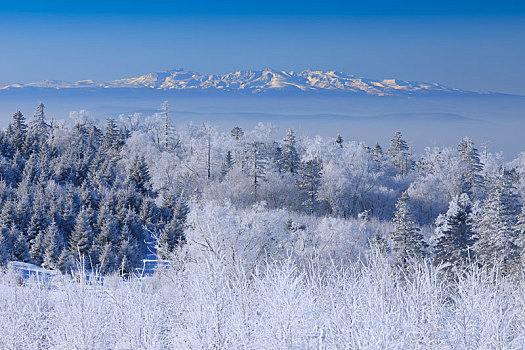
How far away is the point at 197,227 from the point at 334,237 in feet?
51.5

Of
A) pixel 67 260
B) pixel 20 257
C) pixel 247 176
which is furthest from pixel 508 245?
pixel 247 176

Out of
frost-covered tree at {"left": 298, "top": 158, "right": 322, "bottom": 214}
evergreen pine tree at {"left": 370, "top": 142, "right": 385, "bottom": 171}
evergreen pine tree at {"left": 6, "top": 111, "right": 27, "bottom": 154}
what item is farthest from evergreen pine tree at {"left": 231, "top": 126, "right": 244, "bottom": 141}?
evergreen pine tree at {"left": 6, "top": 111, "right": 27, "bottom": 154}

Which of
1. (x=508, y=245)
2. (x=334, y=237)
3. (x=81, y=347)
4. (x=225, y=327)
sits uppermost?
(x=225, y=327)

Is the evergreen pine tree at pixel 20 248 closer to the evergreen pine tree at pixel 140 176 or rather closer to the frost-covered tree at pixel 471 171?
the evergreen pine tree at pixel 140 176

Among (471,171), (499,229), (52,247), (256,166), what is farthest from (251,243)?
(471,171)

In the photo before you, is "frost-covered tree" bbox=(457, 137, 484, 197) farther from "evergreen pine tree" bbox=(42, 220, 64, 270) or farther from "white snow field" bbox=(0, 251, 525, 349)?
"white snow field" bbox=(0, 251, 525, 349)

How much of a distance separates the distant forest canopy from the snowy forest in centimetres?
19

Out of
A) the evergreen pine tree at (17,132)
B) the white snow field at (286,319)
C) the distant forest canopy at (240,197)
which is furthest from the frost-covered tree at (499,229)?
the evergreen pine tree at (17,132)

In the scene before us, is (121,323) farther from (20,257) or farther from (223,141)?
(223,141)

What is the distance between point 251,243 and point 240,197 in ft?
97.4

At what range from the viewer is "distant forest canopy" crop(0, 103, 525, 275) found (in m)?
34.9

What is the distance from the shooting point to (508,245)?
32.8 meters

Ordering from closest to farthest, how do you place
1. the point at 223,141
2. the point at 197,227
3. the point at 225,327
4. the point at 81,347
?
the point at 225,327 → the point at 81,347 → the point at 197,227 → the point at 223,141

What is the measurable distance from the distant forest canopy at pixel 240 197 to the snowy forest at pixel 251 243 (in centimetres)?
19
